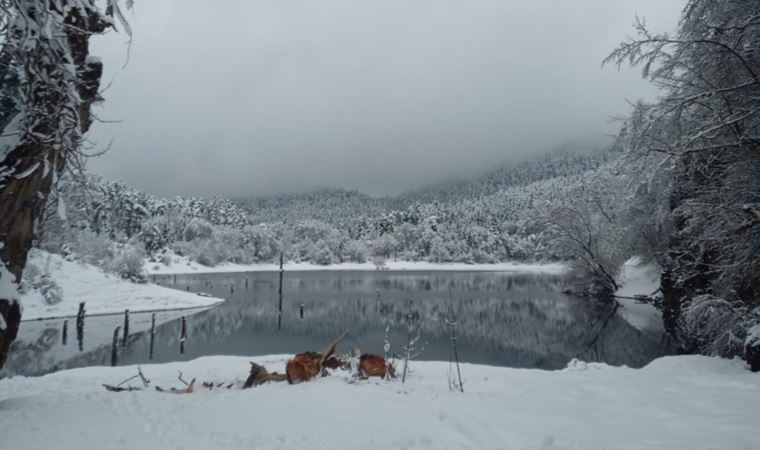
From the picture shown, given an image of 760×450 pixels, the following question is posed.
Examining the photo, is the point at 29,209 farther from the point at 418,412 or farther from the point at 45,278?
the point at 45,278

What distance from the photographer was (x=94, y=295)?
3716 centimetres

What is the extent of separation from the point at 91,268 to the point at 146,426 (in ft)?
135

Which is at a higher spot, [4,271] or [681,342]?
[4,271]

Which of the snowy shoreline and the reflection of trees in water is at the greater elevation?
the snowy shoreline

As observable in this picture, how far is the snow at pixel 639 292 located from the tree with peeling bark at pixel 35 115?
29444 millimetres

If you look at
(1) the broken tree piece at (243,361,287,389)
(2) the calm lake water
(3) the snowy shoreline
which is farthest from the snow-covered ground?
(1) the broken tree piece at (243,361,287,389)

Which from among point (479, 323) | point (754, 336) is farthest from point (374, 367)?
point (479, 323)

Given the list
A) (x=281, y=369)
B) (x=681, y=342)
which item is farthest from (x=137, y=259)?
(x=681, y=342)

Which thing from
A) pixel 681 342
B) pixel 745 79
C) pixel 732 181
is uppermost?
pixel 745 79

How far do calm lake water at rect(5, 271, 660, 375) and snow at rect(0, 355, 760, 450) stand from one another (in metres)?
9.11

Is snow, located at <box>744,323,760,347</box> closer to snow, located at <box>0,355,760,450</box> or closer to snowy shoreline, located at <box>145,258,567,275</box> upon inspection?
snow, located at <box>0,355,760,450</box>

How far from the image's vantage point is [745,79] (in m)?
7.99

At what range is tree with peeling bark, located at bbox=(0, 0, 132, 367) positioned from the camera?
5.04 meters

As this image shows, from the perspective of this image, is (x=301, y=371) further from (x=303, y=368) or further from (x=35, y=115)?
(x=35, y=115)
